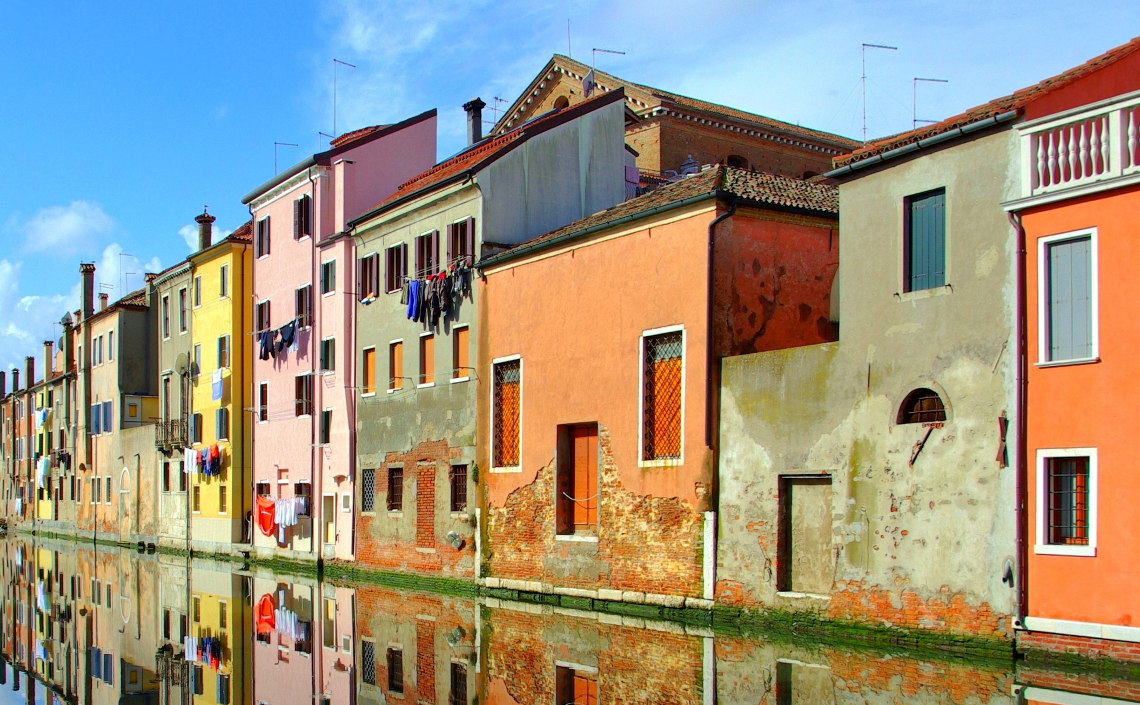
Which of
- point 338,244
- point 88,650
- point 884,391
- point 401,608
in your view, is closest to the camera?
point 884,391

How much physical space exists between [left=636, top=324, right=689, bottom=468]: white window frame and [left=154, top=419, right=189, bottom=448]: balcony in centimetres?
2743

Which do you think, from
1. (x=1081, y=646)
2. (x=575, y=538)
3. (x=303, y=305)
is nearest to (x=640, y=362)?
(x=575, y=538)

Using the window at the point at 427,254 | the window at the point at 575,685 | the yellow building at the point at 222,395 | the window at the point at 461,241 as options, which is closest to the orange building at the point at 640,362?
the window at the point at 461,241

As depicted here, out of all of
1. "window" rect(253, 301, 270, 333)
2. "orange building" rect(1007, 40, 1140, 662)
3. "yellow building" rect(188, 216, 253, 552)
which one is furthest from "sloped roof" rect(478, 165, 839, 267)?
"yellow building" rect(188, 216, 253, 552)

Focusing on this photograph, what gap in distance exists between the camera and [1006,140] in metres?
→ 16.5

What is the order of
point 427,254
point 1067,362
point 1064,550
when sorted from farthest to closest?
point 427,254 → point 1067,362 → point 1064,550

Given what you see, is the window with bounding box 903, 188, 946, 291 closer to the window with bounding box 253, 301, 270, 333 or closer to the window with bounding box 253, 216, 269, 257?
the window with bounding box 253, 301, 270, 333

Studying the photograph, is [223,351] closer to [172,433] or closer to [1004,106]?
[172,433]

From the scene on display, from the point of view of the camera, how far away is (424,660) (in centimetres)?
1814

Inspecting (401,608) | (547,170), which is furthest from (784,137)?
(401,608)

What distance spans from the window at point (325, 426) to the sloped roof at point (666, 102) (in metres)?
15.1

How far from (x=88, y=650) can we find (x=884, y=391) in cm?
1536

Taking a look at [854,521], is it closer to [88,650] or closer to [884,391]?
[884,391]

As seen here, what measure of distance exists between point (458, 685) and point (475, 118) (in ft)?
86.1
